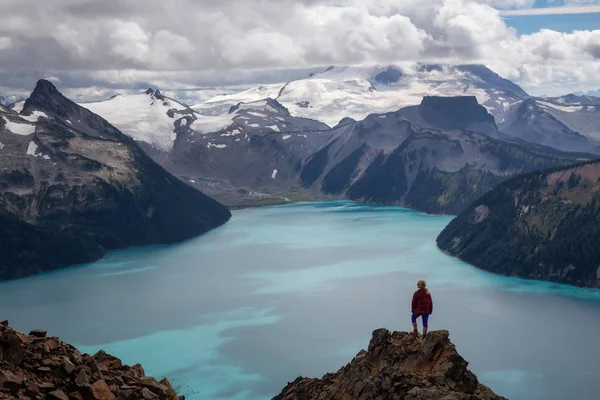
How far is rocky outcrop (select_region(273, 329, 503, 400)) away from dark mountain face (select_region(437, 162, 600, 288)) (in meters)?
130

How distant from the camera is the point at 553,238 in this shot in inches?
6964

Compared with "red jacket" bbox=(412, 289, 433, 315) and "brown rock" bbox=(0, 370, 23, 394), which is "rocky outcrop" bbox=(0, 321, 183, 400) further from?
"red jacket" bbox=(412, 289, 433, 315)

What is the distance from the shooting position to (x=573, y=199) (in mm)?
187000

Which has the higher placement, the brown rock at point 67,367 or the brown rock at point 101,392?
the brown rock at point 67,367

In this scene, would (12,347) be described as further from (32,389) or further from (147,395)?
(147,395)

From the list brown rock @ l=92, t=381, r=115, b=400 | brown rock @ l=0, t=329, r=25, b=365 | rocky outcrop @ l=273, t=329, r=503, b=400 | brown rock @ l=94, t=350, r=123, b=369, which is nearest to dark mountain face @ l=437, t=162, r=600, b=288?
rocky outcrop @ l=273, t=329, r=503, b=400

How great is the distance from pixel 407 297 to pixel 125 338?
5276cm

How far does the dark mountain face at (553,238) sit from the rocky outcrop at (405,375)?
12979 centimetres

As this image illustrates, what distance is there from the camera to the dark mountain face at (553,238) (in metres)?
165

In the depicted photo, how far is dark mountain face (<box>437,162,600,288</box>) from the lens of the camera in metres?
165

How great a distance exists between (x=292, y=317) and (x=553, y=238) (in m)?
77.7

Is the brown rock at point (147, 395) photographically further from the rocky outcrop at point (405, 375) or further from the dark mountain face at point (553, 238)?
the dark mountain face at point (553, 238)

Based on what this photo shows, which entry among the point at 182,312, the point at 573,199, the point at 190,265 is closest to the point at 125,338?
the point at 182,312

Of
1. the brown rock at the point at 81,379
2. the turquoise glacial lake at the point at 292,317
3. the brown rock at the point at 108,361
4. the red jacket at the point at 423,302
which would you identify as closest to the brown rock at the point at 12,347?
the brown rock at the point at 81,379
